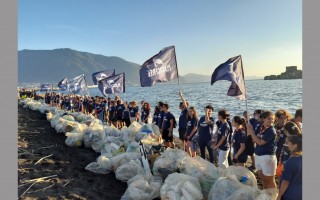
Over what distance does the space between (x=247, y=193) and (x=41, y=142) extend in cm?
834

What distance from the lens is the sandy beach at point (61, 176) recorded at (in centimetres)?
581

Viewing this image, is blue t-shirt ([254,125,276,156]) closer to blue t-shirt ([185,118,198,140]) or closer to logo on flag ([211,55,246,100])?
logo on flag ([211,55,246,100])

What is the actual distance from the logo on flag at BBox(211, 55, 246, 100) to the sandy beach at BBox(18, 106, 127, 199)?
3264 mm

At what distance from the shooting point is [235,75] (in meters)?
6.40

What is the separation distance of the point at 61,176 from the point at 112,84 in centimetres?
790

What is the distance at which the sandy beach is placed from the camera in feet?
19.1

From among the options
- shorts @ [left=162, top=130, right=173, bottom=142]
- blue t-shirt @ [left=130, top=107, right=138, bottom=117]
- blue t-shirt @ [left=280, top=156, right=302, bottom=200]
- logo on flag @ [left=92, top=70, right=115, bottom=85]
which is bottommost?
shorts @ [left=162, top=130, right=173, bottom=142]

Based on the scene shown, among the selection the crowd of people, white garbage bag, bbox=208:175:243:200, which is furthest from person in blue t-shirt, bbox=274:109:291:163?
white garbage bag, bbox=208:175:243:200

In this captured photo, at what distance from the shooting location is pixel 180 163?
599 cm

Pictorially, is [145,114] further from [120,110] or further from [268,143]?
[268,143]

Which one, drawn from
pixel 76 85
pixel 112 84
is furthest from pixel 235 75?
pixel 76 85

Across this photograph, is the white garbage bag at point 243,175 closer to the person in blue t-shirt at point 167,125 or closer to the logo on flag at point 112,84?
the person in blue t-shirt at point 167,125

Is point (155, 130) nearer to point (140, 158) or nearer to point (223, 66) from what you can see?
point (140, 158)

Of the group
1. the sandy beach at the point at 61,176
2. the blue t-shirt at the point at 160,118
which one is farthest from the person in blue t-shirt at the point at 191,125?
the sandy beach at the point at 61,176
